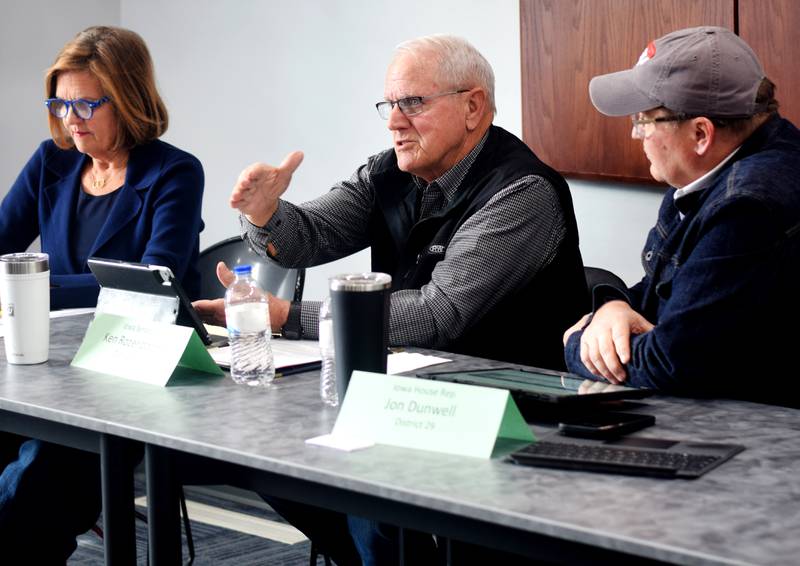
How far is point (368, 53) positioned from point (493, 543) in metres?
2.70

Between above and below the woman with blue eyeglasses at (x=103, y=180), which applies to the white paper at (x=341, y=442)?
below

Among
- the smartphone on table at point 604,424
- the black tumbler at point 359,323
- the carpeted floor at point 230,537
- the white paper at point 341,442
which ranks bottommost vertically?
the carpeted floor at point 230,537

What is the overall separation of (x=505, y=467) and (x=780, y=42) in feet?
5.75

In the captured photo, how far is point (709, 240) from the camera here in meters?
1.73

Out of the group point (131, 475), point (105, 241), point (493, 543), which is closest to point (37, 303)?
point (131, 475)

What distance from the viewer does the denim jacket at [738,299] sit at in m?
1.69

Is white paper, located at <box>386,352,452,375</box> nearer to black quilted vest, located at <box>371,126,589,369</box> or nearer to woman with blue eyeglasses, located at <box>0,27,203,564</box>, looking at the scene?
black quilted vest, located at <box>371,126,589,369</box>

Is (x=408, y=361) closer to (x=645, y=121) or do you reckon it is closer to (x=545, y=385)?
(x=545, y=385)

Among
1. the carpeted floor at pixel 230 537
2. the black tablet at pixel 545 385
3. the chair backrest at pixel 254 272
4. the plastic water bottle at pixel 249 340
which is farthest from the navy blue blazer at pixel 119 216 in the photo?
the black tablet at pixel 545 385

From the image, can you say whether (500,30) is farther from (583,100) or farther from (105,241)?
(105,241)

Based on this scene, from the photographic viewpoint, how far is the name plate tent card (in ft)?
4.66

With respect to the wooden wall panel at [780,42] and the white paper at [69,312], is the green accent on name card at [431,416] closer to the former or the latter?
the white paper at [69,312]

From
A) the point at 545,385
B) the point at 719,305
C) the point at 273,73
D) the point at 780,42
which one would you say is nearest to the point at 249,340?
the point at 545,385

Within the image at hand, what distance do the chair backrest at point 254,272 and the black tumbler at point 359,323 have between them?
1215 mm
